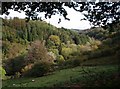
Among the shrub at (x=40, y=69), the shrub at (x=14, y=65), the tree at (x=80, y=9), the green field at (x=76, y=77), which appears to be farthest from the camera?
the shrub at (x=14, y=65)

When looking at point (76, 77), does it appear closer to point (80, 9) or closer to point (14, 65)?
point (80, 9)

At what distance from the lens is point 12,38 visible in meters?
87.3

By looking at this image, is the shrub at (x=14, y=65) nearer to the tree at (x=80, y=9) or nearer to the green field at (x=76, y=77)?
the green field at (x=76, y=77)

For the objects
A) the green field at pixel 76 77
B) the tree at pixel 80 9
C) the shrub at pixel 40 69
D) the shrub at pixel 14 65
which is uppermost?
the tree at pixel 80 9

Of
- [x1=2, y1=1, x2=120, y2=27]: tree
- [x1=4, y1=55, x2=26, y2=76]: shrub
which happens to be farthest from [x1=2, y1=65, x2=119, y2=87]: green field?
[x1=4, y1=55, x2=26, y2=76]: shrub

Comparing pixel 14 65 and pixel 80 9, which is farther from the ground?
pixel 80 9

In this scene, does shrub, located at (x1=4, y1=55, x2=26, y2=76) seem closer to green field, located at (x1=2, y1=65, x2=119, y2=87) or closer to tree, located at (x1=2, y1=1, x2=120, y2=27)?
green field, located at (x1=2, y1=65, x2=119, y2=87)

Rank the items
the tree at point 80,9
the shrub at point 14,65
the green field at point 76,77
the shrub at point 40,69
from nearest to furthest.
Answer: the tree at point 80,9
the green field at point 76,77
the shrub at point 40,69
the shrub at point 14,65

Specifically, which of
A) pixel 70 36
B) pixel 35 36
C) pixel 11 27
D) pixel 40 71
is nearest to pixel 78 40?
pixel 70 36

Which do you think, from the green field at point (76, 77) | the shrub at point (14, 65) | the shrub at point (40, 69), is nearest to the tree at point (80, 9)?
the green field at point (76, 77)

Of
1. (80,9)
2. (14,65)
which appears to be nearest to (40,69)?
(14,65)

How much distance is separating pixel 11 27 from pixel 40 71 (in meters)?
66.4

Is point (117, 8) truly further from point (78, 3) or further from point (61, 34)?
point (61, 34)

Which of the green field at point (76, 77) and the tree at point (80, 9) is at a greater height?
the tree at point (80, 9)
